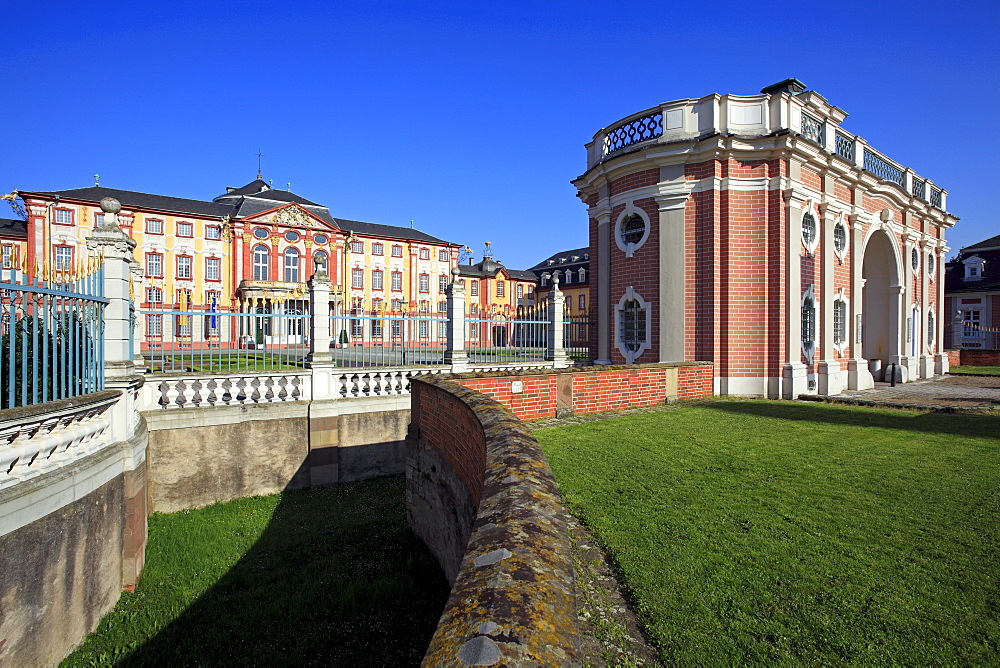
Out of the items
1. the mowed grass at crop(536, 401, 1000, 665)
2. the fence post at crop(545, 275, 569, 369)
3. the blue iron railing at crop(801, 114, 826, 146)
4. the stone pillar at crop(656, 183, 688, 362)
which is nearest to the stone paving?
the stone pillar at crop(656, 183, 688, 362)

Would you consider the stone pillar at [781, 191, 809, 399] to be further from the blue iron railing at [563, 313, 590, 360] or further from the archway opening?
the archway opening

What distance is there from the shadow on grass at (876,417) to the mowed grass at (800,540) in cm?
98

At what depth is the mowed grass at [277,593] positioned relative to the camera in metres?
4.77

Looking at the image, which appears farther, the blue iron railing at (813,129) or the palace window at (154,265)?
the palace window at (154,265)

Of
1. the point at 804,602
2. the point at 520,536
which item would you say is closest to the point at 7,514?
the point at 520,536

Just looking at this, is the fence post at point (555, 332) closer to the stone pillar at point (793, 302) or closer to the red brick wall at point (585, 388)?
the red brick wall at point (585, 388)

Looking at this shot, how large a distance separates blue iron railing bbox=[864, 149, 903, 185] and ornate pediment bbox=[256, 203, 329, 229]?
36.2 m

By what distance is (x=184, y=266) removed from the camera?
126ft

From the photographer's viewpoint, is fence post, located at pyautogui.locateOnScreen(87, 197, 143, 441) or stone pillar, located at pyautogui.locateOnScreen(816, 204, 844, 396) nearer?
fence post, located at pyautogui.locateOnScreen(87, 197, 143, 441)

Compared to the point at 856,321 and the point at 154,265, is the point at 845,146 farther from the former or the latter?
the point at 154,265

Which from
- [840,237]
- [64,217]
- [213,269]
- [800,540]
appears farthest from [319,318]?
[64,217]

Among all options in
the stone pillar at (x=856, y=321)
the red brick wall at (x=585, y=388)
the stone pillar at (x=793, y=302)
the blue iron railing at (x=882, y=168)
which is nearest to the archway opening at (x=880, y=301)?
the blue iron railing at (x=882, y=168)

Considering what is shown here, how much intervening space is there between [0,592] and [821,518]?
611 cm

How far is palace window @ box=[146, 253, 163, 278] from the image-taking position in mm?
37375
